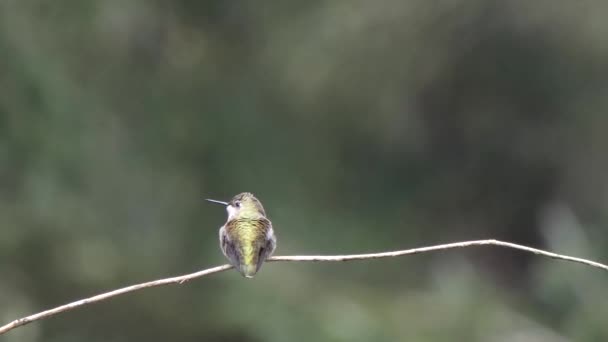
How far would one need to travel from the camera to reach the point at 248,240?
3.28 m

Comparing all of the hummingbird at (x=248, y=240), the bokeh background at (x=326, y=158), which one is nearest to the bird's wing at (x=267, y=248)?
the hummingbird at (x=248, y=240)

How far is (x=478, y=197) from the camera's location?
1280 centimetres

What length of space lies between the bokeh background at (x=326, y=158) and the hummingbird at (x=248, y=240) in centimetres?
584

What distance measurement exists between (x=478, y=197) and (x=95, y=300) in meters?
10.8

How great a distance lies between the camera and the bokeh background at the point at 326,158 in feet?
32.8

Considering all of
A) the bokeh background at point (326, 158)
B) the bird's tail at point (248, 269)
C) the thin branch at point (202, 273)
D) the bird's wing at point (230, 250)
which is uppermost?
the bokeh background at point (326, 158)

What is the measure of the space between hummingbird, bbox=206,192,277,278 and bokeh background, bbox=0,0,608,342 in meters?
5.84

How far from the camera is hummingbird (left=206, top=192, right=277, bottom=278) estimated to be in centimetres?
315

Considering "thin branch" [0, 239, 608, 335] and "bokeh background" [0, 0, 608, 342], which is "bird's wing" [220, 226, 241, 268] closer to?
"thin branch" [0, 239, 608, 335]

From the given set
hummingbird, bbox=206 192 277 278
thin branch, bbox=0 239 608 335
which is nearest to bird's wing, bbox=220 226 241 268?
hummingbird, bbox=206 192 277 278

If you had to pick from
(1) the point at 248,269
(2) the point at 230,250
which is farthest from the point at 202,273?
(2) the point at 230,250

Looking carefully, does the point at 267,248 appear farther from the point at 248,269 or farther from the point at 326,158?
the point at 326,158

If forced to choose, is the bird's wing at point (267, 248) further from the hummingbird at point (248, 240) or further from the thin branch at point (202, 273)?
the thin branch at point (202, 273)

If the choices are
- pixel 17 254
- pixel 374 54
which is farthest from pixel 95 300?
pixel 374 54
